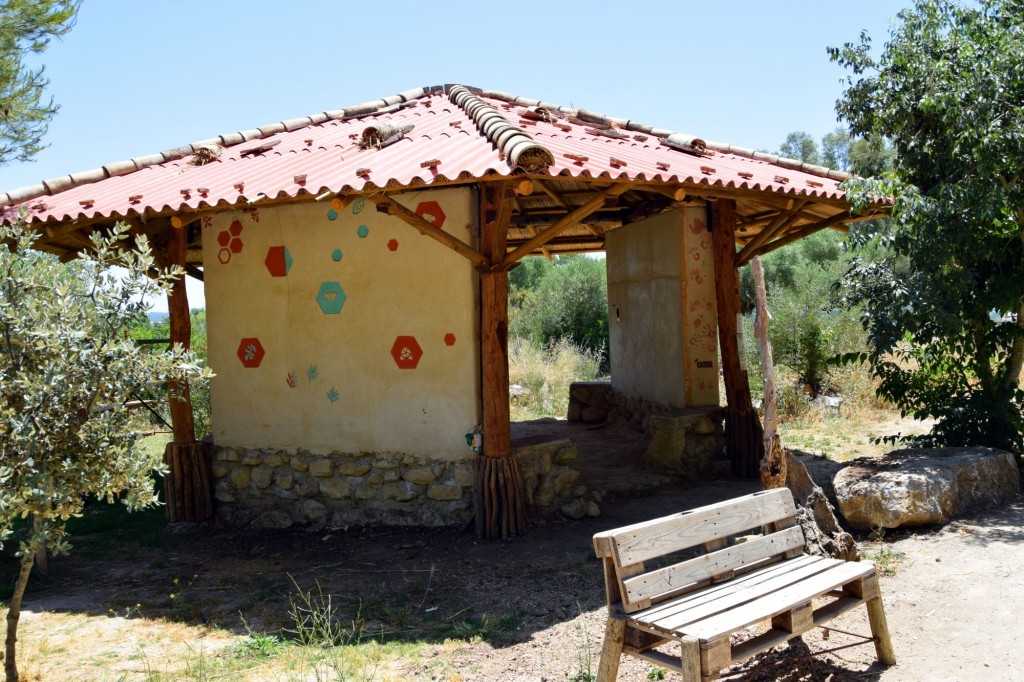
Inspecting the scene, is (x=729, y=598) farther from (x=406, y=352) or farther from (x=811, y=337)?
(x=811, y=337)

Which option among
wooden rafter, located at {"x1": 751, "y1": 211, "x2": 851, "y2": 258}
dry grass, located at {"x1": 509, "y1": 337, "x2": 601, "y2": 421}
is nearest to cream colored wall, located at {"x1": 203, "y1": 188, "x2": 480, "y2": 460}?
wooden rafter, located at {"x1": 751, "y1": 211, "x2": 851, "y2": 258}

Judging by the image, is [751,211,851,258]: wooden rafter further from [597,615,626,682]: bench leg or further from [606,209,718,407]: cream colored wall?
[597,615,626,682]: bench leg

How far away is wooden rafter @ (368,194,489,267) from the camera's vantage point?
5.84 meters

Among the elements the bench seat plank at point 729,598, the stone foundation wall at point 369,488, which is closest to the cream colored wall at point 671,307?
the stone foundation wall at point 369,488

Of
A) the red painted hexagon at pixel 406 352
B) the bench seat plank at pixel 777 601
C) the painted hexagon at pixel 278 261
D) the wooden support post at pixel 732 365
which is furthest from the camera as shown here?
the wooden support post at pixel 732 365

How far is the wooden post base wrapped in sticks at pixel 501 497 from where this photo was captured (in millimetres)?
6496

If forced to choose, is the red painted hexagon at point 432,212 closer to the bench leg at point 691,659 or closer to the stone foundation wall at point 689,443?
the stone foundation wall at point 689,443

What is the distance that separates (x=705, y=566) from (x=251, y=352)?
5.04 meters

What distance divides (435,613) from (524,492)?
190cm

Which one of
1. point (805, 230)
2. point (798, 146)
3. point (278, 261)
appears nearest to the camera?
point (278, 261)

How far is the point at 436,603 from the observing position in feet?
17.3

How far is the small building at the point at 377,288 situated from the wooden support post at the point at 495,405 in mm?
16

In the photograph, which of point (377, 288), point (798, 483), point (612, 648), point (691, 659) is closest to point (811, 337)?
point (798, 483)

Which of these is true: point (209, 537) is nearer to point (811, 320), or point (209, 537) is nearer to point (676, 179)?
point (676, 179)
